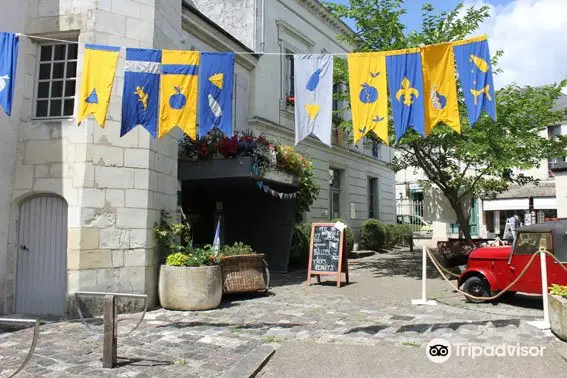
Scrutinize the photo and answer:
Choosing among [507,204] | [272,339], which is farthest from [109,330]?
[507,204]

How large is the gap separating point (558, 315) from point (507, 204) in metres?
25.2

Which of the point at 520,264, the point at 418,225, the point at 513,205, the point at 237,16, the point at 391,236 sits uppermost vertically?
the point at 237,16

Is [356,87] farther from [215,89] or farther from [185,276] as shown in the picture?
[185,276]

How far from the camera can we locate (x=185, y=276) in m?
8.09

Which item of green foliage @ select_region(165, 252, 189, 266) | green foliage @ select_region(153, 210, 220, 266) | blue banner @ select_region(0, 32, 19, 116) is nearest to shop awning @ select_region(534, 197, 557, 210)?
green foliage @ select_region(153, 210, 220, 266)

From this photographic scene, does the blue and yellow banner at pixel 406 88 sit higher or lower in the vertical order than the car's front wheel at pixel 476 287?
higher

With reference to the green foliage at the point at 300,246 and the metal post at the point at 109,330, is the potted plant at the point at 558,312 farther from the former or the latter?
the green foliage at the point at 300,246

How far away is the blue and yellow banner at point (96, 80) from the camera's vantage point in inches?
281

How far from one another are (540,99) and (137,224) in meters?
9.86

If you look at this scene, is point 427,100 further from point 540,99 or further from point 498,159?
point 540,99

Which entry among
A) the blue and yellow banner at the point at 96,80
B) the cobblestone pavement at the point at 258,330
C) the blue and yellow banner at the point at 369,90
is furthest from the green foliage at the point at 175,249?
the blue and yellow banner at the point at 369,90

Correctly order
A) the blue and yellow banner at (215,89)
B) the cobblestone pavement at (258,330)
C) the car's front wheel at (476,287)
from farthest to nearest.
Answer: the car's front wheel at (476,287) < the blue and yellow banner at (215,89) < the cobblestone pavement at (258,330)

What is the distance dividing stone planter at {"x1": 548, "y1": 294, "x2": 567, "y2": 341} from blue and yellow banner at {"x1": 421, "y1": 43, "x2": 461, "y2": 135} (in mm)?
2879

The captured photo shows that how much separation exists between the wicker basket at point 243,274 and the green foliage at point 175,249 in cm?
50
